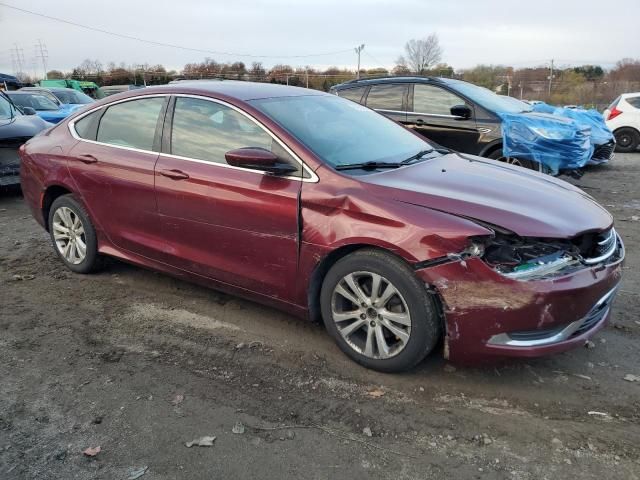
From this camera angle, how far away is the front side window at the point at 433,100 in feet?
26.5

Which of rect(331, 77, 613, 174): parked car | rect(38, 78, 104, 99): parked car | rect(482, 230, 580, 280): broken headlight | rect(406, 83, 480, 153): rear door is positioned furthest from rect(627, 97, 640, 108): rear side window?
rect(38, 78, 104, 99): parked car

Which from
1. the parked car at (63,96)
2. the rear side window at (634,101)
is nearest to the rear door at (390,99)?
the rear side window at (634,101)

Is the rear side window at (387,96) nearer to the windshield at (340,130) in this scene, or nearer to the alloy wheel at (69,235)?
the windshield at (340,130)

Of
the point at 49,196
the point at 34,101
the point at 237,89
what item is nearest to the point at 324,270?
the point at 237,89

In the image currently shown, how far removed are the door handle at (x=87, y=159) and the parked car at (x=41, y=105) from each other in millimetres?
10827

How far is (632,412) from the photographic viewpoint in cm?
286

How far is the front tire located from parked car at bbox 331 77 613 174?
209 inches

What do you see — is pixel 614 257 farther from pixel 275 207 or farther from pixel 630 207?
pixel 630 207

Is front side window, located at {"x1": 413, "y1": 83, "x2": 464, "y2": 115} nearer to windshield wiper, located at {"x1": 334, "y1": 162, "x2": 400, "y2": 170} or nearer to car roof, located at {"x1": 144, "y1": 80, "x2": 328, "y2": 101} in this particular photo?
car roof, located at {"x1": 144, "y1": 80, "x2": 328, "y2": 101}

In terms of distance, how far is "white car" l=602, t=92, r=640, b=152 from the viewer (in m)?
13.6

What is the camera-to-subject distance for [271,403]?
2.97m

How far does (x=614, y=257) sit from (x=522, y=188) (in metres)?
0.68

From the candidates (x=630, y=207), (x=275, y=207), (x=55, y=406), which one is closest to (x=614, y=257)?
(x=275, y=207)

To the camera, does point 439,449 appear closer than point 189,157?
Yes
